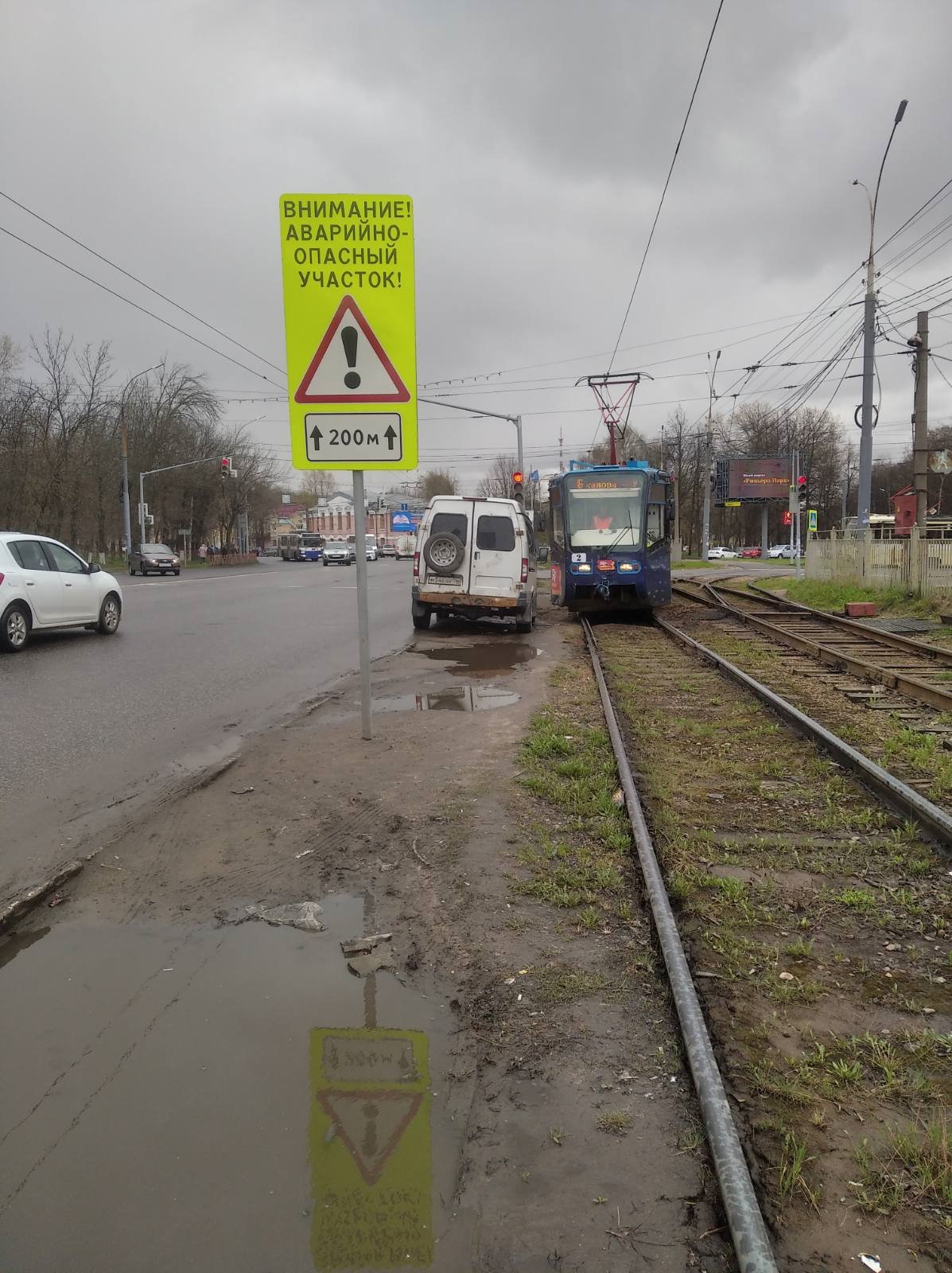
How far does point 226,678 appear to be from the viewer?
10.6m

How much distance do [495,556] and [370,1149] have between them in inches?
527

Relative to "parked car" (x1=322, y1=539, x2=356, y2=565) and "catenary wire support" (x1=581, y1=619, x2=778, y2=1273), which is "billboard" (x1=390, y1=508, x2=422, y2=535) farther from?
"catenary wire support" (x1=581, y1=619, x2=778, y2=1273)

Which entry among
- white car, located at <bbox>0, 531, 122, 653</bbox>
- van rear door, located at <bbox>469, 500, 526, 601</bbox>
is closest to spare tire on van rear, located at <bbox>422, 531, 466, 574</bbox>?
van rear door, located at <bbox>469, 500, 526, 601</bbox>

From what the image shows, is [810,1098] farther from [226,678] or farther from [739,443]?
[739,443]

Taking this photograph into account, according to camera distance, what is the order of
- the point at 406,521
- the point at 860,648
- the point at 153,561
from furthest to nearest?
1. the point at 406,521
2. the point at 153,561
3. the point at 860,648

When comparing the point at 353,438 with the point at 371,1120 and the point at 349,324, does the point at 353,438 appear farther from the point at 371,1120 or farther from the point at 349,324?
the point at 371,1120

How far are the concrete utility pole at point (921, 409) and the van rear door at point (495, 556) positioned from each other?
11594 millimetres

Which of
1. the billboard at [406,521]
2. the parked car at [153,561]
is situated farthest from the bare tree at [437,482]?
the parked car at [153,561]

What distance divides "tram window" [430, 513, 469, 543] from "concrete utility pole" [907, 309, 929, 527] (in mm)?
12290

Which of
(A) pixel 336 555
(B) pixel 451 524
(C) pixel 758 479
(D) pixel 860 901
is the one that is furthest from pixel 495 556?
(C) pixel 758 479

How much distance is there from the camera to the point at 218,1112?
2629 mm

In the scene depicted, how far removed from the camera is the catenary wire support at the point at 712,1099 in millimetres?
2051

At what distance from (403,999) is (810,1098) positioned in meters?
1.41

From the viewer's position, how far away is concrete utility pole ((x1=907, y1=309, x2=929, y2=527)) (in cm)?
2220
